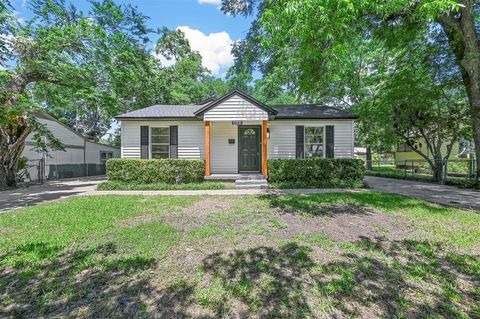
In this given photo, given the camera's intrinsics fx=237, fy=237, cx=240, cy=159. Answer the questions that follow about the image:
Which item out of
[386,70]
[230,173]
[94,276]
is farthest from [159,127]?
[386,70]

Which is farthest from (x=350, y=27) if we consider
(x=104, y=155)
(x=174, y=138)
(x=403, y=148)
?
(x=104, y=155)

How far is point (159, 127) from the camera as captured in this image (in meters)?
12.3

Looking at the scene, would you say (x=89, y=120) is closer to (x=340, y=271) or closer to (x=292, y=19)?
(x=292, y=19)

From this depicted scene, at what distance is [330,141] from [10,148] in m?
15.5

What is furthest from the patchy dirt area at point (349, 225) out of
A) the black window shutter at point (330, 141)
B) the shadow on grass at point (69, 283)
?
the black window shutter at point (330, 141)

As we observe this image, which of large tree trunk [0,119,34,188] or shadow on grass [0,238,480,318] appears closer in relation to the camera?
shadow on grass [0,238,480,318]

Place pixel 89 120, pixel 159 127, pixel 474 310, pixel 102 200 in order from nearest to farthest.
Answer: pixel 474 310, pixel 102 200, pixel 159 127, pixel 89 120

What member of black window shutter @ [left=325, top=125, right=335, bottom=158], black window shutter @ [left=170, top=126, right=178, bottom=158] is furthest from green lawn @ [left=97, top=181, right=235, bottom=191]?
black window shutter @ [left=325, top=125, right=335, bottom=158]

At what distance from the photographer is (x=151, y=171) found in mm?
10906

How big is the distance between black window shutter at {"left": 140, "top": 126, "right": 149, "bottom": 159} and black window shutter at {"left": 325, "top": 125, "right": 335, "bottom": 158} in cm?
910

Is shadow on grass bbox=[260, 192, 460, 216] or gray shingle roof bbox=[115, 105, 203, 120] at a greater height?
gray shingle roof bbox=[115, 105, 203, 120]

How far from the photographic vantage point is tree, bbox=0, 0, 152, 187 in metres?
10.4

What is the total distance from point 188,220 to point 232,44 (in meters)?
19.7

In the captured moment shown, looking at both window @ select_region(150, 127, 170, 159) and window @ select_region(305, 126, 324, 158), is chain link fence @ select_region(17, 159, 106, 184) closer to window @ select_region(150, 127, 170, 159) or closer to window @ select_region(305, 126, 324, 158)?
window @ select_region(150, 127, 170, 159)
